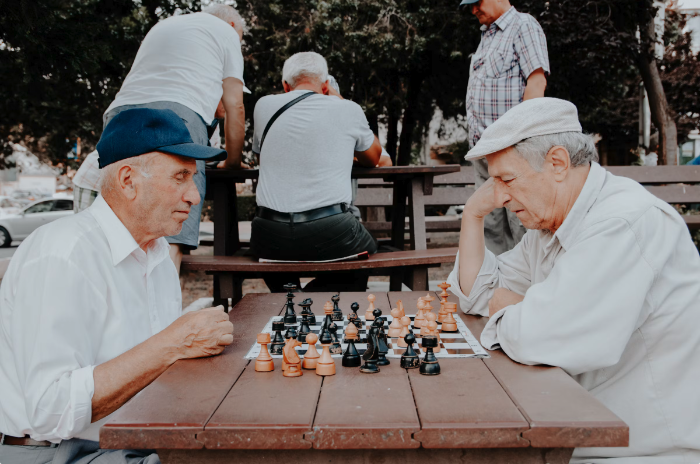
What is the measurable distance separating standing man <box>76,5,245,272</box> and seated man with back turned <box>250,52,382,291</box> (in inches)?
16.5

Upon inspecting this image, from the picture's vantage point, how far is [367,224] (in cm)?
716

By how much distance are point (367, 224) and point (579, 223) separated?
5151mm

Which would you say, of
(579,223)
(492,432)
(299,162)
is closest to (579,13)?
(299,162)

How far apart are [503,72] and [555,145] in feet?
9.82

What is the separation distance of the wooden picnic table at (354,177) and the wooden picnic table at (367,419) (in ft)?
10.4

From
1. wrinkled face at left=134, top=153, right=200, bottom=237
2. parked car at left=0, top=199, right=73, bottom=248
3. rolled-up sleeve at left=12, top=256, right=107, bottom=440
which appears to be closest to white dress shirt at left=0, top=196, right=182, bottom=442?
rolled-up sleeve at left=12, top=256, right=107, bottom=440

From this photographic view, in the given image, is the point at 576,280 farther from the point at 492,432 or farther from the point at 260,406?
the point at 260,406

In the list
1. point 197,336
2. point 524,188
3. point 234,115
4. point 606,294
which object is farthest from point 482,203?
point 234,115

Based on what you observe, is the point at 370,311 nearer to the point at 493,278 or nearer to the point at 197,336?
the point at 493,278

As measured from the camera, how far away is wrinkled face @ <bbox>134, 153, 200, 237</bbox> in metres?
2.16

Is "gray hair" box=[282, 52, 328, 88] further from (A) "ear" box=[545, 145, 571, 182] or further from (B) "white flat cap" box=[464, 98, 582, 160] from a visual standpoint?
(A) "ear" box=[545, 145, 571, 182]

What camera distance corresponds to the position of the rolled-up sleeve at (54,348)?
67.1 inches

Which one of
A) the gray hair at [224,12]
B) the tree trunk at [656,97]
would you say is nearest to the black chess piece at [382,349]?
the gray hair at [224,12]

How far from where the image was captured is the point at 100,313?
1920 mm
